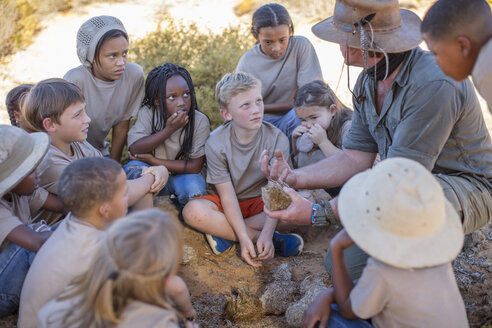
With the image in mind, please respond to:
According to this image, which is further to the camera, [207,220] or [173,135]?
[173,135]

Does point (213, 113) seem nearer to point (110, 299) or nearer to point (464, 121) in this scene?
point (464, 121)

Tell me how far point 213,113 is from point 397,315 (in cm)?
396

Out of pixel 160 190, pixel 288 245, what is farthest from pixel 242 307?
pixel 160 190

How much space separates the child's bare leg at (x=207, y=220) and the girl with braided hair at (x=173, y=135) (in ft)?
0.77

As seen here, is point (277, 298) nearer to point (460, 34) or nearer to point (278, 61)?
point (460, 34)

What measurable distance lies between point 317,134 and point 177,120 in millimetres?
1164

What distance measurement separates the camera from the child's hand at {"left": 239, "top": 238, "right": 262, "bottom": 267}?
337 centimetres

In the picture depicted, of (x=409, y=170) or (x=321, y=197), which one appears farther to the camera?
(x=321, y=197)

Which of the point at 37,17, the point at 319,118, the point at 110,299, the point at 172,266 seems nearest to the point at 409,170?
the point at 172,266

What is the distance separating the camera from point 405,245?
1895 mm

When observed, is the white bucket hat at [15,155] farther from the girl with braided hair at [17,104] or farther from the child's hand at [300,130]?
the child's hand at [300,130]

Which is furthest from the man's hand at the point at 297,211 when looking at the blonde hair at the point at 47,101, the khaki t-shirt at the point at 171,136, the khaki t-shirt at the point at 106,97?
the khaki t-shirt at the point at 106,97

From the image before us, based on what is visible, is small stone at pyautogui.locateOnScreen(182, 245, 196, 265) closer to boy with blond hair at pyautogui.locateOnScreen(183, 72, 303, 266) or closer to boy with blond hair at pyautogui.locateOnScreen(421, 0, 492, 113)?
boy with blond hair at pyautogui.locateOnScreen(183, 72, 303, 266)

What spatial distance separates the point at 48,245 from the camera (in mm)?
2277
